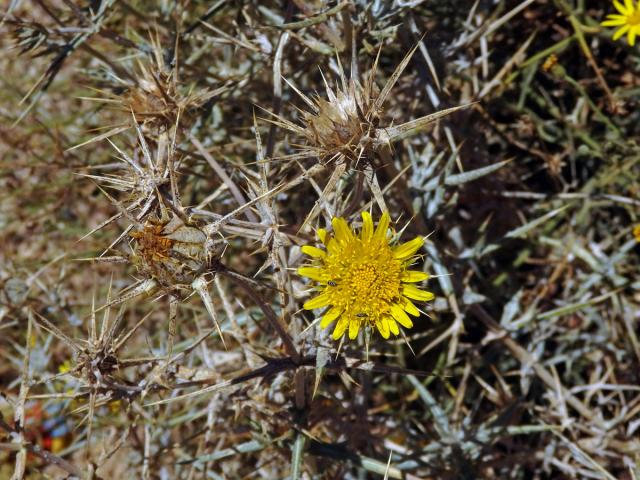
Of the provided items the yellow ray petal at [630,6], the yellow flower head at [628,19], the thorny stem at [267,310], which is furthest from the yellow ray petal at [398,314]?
the yellow ray petal at [630,6]

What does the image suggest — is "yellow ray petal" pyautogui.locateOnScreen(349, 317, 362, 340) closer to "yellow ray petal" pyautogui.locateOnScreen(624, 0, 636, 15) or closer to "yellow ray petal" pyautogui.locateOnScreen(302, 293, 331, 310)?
"yellow ray petal" pyautogui.locateOnScreen(302, 293, 331, 310)

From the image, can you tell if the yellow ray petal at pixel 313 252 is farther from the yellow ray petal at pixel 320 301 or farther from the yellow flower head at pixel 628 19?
the yellow flower head at pixel 628 19

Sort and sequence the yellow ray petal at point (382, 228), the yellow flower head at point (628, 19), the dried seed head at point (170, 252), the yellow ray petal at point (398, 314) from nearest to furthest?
the dried seed head at point (170, 252), the yellow ray petal at point (382, 228), the yellow ray petal at point (398, 314), the yellow flower head at point (628, 19)

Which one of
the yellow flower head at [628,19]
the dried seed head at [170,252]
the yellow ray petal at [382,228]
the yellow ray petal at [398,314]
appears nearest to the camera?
the dried seed head at [170,252]

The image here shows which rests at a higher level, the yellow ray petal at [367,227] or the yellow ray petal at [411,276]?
the yellow ray petal at [367,227]

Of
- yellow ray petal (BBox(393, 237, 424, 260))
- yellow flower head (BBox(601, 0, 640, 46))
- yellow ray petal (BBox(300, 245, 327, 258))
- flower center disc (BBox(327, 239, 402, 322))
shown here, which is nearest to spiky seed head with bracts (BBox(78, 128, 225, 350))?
yellow ray petal (BBox(300, 245, 327, 258))

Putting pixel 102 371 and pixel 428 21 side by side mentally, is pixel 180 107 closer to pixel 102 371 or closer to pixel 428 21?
pixel 102 371

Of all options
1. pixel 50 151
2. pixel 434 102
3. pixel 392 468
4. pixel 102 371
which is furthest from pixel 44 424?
pixel 434 102
